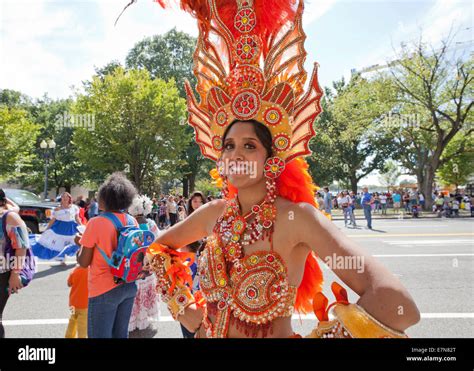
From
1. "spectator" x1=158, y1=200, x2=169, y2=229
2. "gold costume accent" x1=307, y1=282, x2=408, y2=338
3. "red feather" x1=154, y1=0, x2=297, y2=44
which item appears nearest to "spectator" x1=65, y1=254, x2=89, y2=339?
"red feather" x1=154, y1=0, x2=297, y2=44

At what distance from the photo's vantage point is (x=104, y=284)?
273 centimetres

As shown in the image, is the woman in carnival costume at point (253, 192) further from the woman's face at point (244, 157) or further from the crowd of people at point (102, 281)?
the crowd of people at point (102, 281)

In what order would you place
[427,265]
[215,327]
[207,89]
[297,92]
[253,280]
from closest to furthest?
[253,280] < [215,327] < [297,92] < [207,89] < [427,265]

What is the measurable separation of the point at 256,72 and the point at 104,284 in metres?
2.00

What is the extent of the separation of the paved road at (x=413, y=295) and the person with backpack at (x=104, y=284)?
147 centimetres

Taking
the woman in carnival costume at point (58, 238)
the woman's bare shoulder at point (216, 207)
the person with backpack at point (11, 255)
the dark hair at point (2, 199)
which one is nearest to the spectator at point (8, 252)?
the person with backpack at point (11, 255)

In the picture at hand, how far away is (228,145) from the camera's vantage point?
5.86 ft

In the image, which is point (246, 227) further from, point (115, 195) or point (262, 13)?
point (115, 195)

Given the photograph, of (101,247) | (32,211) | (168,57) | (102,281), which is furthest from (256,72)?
(168,57)
